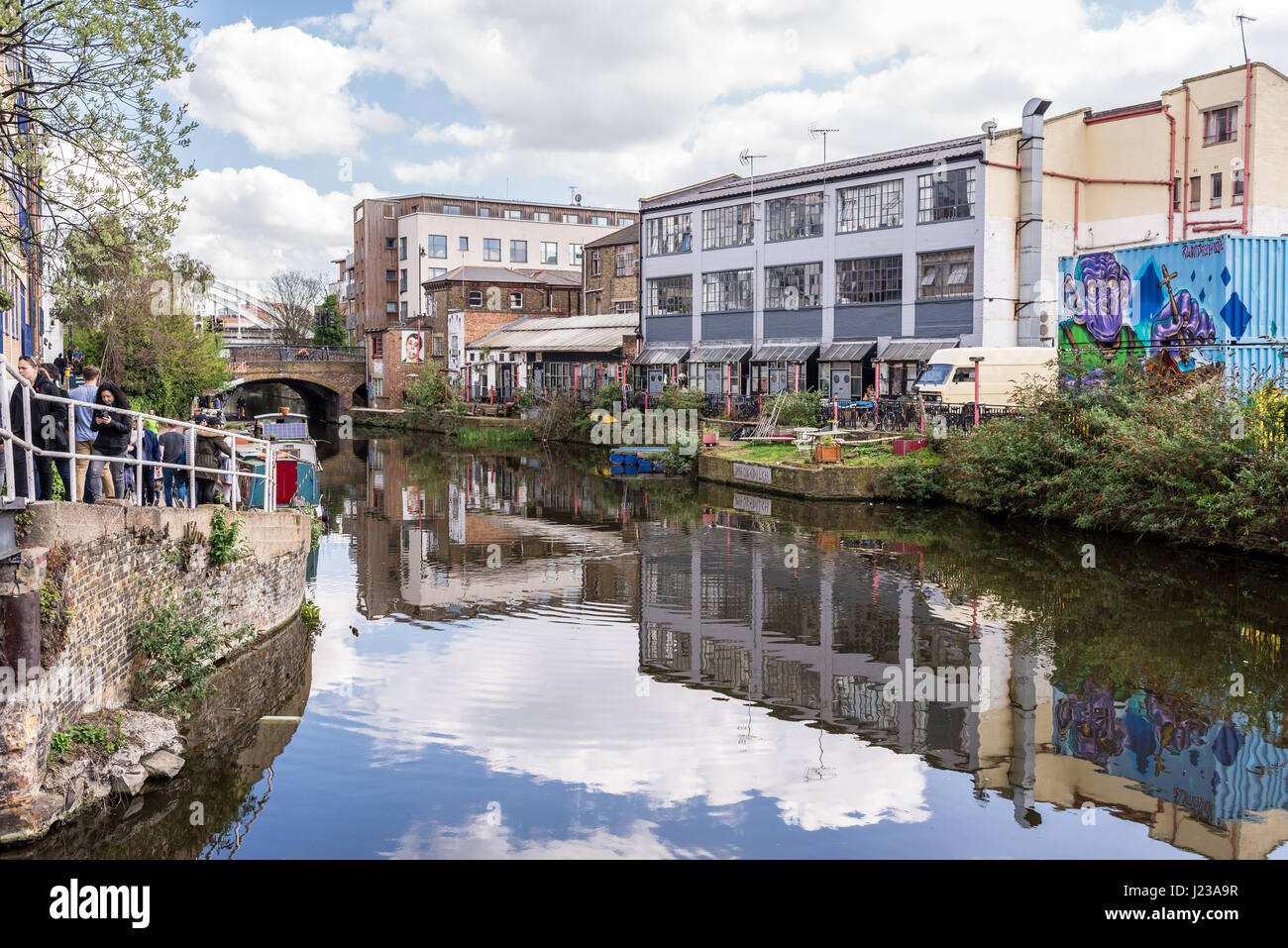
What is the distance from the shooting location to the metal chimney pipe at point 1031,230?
36.3m

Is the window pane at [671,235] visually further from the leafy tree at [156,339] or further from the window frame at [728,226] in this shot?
the leafy tree at [156,339]

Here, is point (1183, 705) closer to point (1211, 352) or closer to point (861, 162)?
point (1211, 352)

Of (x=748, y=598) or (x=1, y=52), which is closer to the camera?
(x=1, y=52)

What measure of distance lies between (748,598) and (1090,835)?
29.5 ft

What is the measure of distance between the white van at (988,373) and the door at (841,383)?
7.02 m

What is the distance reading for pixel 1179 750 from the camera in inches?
432

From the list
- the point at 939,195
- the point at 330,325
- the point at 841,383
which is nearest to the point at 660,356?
the point at 841,383

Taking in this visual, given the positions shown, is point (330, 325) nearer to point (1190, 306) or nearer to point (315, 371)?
point (315, 371)

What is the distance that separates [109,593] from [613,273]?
50.4m

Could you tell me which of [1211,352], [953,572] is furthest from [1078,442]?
[953,572]

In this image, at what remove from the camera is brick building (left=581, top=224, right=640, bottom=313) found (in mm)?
57656

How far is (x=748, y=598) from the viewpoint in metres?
17.9
